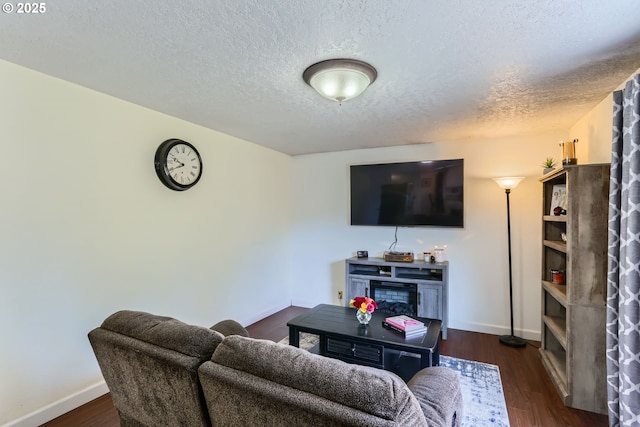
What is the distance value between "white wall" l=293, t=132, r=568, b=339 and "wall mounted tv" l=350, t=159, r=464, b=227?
0.51ft

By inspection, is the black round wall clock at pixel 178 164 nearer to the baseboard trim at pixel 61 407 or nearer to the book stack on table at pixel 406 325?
the baseboard trim at pixel 61 407

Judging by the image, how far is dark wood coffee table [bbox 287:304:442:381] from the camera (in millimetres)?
2195

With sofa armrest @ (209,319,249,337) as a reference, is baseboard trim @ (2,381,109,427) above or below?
below

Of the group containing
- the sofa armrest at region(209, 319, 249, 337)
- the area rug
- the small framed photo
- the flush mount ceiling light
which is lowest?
the area rug

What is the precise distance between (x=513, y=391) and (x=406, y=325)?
3.34 ft

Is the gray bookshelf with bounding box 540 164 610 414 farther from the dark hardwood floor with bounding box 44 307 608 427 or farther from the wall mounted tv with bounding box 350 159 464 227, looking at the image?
the wall mounted tv with bounding box 350 159 464 227

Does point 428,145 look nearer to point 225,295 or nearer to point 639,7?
point 639,7

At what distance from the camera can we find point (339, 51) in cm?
175

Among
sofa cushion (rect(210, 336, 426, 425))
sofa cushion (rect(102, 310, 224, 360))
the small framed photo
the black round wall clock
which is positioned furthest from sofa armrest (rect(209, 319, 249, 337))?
the small framed photo

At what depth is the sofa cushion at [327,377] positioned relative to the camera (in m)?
0.93

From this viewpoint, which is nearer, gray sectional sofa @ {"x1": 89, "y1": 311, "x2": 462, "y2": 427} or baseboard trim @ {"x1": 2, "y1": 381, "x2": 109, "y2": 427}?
gray sectional sofa @ {"x1": 89, "y1": 311, "x2": 462, "y2": 427}

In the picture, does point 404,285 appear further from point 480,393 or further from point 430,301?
point 480,393

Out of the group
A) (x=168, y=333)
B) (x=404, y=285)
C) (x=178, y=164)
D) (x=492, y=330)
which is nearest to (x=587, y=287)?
(x=492, y=330)

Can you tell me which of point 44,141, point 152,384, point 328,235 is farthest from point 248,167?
point 152,384
